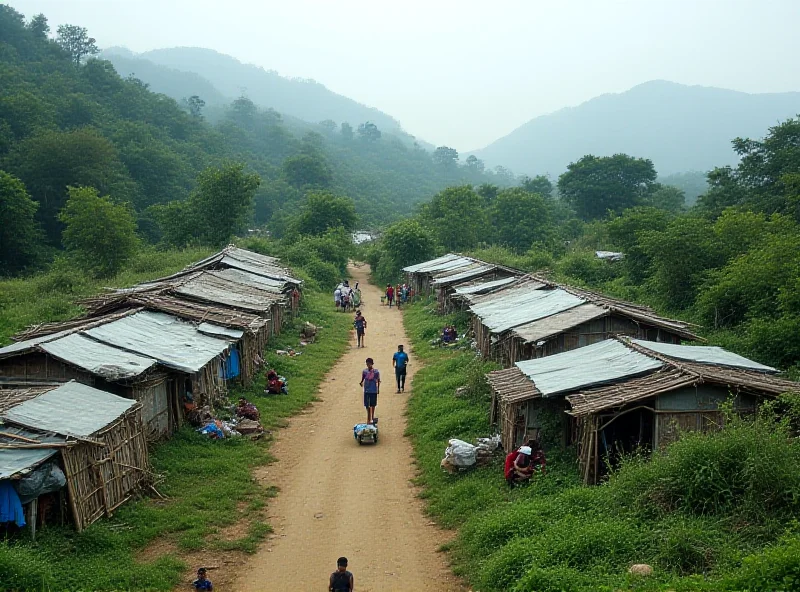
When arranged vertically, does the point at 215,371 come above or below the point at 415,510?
above

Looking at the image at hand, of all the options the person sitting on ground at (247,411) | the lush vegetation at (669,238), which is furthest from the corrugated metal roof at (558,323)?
the person sitting on ground at (247,411)

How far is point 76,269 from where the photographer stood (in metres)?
38.3

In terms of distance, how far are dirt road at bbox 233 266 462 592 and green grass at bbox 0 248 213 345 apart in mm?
9194

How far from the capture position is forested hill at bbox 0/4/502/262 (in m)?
50.1

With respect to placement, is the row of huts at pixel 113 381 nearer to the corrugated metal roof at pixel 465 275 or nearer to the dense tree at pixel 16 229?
the corrugated metal roof at pixel 465 275

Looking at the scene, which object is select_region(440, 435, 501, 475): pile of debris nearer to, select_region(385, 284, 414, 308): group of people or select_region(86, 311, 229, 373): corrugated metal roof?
select_region(86, 311, 229, 373): corrugated metal roof

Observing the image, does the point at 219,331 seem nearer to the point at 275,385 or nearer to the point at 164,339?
the point at 164,339

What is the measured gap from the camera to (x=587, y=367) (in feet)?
43.3

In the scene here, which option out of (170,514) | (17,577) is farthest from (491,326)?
(17,577)

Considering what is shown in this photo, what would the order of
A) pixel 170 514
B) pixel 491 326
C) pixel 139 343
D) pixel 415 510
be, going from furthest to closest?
pixel 491 326 < pixel 139 343 < pixel 415 510 < pixel 170 514

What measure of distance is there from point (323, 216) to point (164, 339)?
42.1 meters

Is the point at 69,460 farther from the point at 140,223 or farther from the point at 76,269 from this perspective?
the point at 140,223

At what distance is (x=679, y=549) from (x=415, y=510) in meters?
5.12

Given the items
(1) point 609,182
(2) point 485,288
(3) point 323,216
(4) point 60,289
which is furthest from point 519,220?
(4) point 60,289
